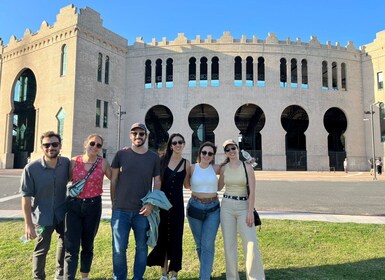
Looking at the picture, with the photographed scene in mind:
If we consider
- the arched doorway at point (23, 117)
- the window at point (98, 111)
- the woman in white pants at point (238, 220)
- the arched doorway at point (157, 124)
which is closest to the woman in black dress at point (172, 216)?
the woman in white pants at point (238, 220)

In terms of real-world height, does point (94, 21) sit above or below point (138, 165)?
above

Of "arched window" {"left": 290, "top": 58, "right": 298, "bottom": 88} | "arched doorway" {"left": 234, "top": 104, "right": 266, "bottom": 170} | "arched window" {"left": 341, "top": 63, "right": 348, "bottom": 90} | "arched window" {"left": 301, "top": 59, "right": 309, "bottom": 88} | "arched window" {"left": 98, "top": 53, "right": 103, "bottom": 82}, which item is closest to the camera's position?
"arched window" {"left": 98, "top": 53, "right": 103, "bottom": 82}

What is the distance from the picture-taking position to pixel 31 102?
39.6 metres

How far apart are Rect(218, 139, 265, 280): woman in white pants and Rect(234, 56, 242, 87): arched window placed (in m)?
33.8

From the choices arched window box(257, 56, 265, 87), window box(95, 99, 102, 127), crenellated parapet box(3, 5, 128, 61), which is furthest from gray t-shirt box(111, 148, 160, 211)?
arched window box(257, 56, 265, 87)

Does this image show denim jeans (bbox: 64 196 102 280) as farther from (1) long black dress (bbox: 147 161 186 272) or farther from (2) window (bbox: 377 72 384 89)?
(2) window (bbox: 377 72 384 89)

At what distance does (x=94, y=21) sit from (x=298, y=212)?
3297 centimetres

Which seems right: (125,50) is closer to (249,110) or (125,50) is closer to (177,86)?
(177,86)

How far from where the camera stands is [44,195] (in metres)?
3.99

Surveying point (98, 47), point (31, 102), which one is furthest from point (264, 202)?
point (31, 102)

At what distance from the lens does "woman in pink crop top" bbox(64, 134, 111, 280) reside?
4035mm

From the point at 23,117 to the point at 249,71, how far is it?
99.1 ft

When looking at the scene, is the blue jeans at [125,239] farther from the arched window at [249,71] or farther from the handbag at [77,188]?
the arched window at [249,71]

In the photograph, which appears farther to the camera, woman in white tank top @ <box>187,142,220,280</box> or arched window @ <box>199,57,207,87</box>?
arched window @ <box>199,57,207,87</box>
